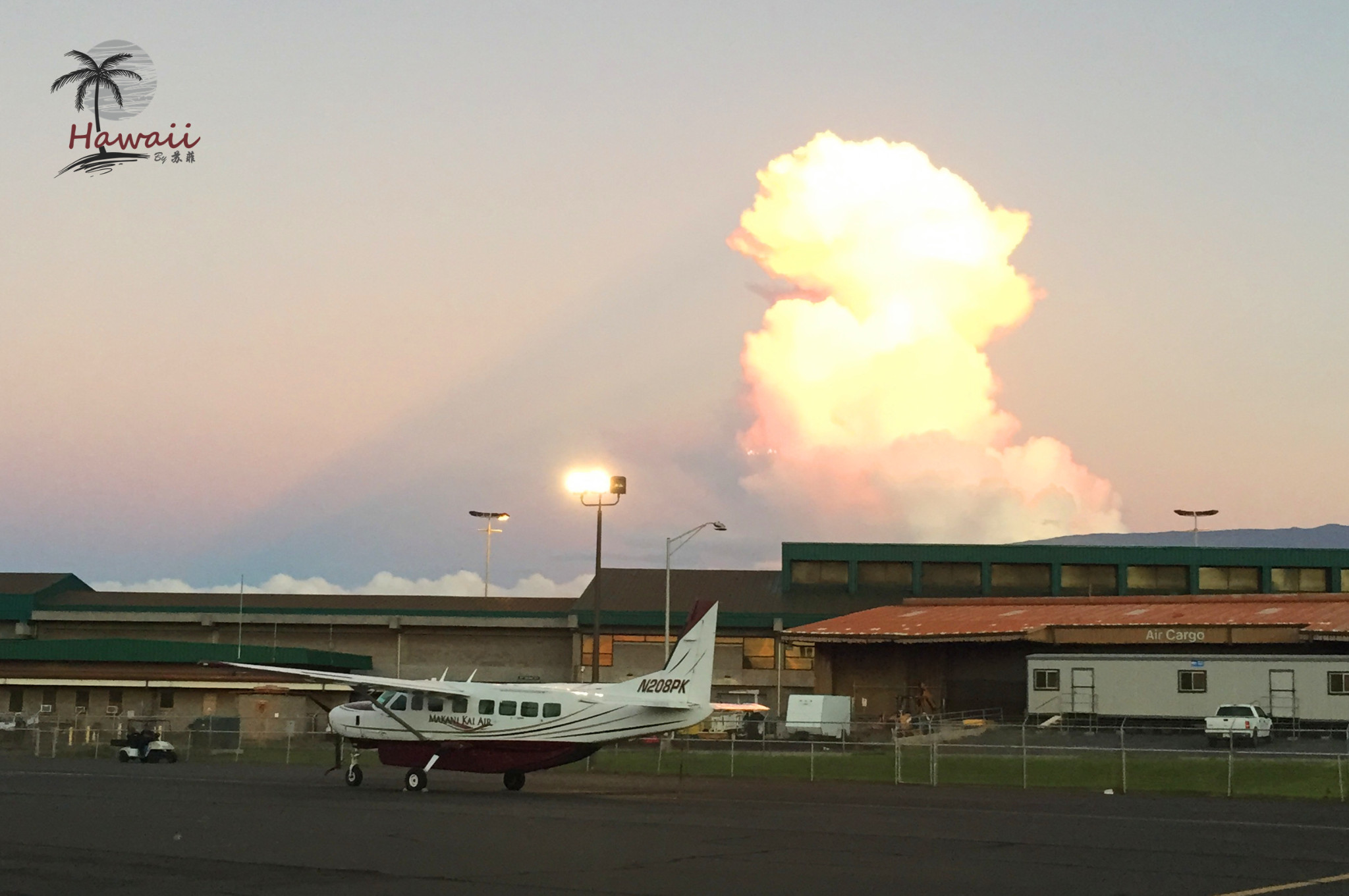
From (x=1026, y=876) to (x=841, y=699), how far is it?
5365 centimetres

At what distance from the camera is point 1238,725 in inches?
2195

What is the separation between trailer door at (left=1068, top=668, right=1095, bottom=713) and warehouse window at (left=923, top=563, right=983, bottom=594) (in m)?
36.6

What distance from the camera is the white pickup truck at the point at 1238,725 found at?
180 ft

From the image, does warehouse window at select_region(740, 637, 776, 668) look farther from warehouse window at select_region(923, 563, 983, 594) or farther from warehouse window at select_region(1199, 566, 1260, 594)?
warehouse window at select_region(1199, 566, 1260, 594)

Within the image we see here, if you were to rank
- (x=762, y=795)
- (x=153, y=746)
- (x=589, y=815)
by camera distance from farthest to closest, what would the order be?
(x=153, y=746)
(x=762, y=795)
(x=589, y=815)

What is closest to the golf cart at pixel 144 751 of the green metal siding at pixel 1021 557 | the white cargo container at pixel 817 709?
the white cargo container at pixel 817 709

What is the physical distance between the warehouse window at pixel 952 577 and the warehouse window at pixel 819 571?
582 centimetres

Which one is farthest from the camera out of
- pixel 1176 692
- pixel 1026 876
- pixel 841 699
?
pixel 841 699

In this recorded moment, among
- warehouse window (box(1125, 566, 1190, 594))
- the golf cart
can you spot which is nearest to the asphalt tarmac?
the golf cart

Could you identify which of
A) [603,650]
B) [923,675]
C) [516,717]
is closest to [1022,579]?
[923,675]

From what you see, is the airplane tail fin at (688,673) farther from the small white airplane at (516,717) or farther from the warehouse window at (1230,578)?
the warehouse window at (1230,578)

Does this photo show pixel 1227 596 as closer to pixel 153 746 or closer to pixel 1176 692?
pixel 1176 692

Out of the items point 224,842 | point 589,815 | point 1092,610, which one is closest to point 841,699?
point 1092,610

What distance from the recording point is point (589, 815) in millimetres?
30000
